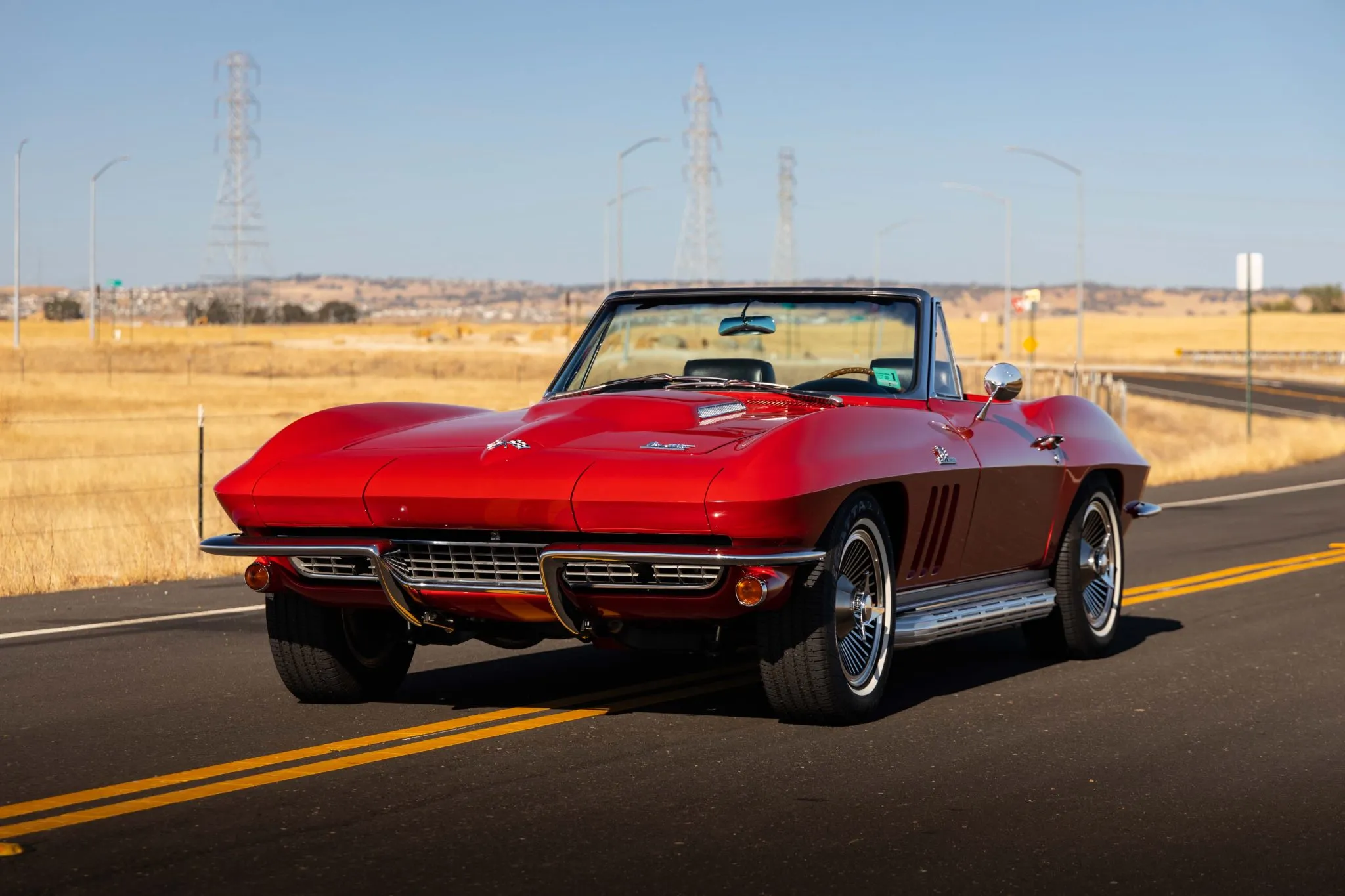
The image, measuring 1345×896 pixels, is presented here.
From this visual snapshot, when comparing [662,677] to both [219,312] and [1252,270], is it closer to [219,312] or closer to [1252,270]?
[1252,270]

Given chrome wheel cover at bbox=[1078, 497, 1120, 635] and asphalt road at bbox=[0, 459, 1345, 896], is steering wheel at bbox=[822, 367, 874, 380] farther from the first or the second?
chrome wheel cover at bbox=[1078, 497, 1120, 635]

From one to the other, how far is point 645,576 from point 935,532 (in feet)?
5.80

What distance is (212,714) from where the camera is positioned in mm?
7496

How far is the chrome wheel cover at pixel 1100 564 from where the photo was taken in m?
9.41

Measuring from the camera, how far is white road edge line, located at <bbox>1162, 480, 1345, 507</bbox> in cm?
2083

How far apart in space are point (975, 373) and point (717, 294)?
5134cm

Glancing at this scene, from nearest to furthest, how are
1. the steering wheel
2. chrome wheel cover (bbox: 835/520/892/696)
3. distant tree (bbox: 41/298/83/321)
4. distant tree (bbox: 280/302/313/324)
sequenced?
1. chrome wheel cover (bbox: 835/520/892/696)
2. the steering wheel
3. distant tree (bbox: 41/298/83/321)
4. distant tree (bbox: 280/302/313/324)

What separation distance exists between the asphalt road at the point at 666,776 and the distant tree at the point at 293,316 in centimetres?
16894

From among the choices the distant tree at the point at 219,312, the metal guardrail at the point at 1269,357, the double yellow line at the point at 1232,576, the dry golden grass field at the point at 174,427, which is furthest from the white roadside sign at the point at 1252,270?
the distant tree at the point at 219,312

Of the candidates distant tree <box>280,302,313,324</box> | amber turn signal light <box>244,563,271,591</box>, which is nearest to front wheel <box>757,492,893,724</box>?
amber turn signal light <box>244,563,271,591</box>

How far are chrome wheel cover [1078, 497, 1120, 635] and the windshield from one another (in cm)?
154

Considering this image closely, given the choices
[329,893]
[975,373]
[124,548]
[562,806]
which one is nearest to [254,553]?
[562,806]

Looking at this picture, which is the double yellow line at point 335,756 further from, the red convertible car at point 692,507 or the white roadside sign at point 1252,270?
the white roadside sign at point 1252,270

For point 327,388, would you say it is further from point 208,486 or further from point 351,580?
point 351,580
